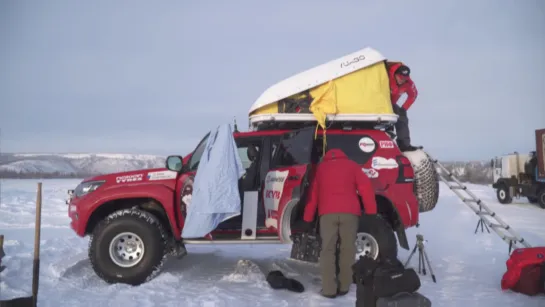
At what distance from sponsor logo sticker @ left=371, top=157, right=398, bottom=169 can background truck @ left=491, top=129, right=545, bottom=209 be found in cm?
1508

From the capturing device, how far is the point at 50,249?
7832 mm

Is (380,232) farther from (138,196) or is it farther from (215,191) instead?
(138,196)

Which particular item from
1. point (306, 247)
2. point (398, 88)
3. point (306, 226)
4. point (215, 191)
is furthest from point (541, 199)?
point (215, 191)

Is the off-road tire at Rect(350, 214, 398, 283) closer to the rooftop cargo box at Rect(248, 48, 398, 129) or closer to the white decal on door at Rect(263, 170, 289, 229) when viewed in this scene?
the white decal on door at Rect(263, 170, 289, 229)

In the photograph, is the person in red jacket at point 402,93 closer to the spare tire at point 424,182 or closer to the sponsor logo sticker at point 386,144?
the spare tire at point 424,182

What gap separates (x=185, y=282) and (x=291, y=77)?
127 inches

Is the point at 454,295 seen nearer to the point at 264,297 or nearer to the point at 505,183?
the point at 264,297

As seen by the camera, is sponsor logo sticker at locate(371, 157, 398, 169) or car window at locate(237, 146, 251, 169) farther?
car window at locate(237, 146, 251, 169)

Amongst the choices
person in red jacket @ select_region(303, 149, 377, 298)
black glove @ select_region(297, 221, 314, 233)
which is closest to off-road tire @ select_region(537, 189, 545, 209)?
black glove @ select_region(297, 221, 314, 233)

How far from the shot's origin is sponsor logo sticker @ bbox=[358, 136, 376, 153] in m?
6.17

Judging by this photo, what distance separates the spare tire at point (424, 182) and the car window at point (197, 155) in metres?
2.92

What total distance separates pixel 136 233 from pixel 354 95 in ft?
11.3

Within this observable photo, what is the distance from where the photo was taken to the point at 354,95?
6.20 meters

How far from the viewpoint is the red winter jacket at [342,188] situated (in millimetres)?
5223
